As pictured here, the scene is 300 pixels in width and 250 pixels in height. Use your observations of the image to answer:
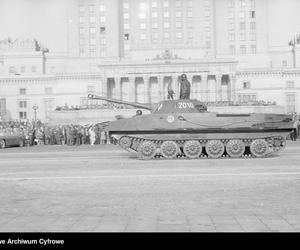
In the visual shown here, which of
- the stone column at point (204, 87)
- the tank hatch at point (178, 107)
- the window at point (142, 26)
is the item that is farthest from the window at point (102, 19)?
the tank hatch at point (178, 107)

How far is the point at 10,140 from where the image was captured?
1551 inches

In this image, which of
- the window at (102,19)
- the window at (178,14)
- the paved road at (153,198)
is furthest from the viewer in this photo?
the window at (178,14)

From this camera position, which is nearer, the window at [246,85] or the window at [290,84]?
the window at [290,84]

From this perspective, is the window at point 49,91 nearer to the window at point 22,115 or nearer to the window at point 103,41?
the window at point 22,115

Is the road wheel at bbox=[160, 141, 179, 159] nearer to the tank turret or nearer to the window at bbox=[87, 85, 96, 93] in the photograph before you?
the tank turret

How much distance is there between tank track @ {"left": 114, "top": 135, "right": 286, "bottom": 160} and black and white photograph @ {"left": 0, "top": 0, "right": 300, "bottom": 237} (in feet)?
0.15

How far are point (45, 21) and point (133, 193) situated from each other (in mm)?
100302

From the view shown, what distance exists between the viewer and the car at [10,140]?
126 feet

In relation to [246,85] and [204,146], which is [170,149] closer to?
[204,146]

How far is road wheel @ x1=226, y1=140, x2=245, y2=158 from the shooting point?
22.7 m

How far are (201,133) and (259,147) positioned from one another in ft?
8.27

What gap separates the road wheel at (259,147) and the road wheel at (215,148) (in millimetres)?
1285
